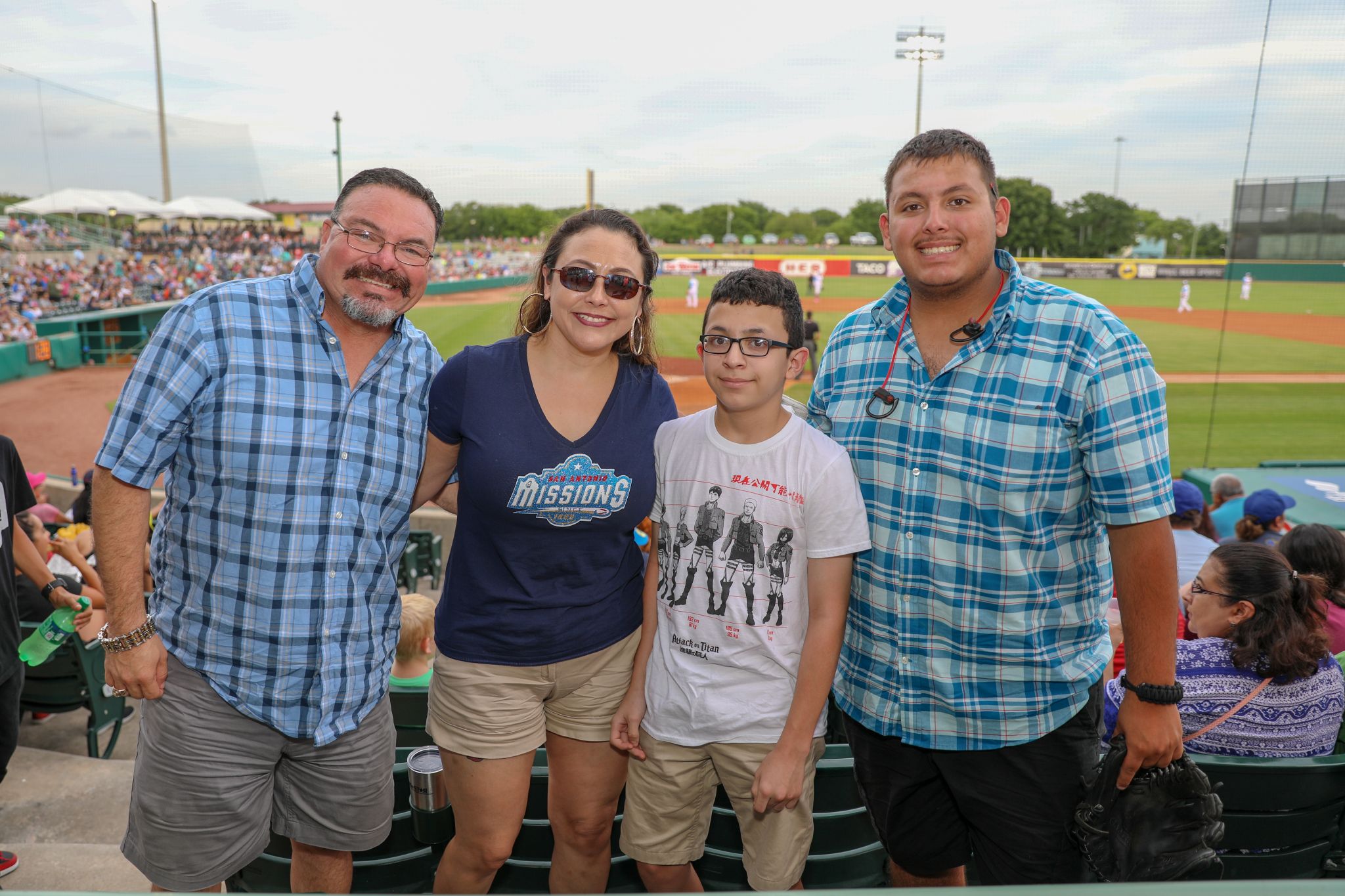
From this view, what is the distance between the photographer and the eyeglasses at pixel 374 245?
87.9 inches

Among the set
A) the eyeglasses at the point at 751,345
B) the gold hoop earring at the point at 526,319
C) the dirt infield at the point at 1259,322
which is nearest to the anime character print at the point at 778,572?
the eyeglasses at the point at 751,345

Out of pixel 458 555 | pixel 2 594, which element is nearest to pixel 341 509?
pixel 458 555

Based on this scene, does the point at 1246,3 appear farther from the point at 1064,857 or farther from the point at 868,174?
the point at 1064,857

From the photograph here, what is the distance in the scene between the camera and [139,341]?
2420 cm

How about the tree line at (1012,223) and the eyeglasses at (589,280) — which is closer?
the eyeglasses at (589,280)

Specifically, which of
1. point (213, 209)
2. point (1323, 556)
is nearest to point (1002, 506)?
point (1323, 556)

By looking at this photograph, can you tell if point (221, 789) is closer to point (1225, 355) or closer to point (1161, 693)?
point (1161, 693)

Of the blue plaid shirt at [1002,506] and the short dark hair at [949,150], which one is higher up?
the short dark hair at [949,150]

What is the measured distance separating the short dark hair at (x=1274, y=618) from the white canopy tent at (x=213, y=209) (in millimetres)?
46246

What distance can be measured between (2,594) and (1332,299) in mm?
31044

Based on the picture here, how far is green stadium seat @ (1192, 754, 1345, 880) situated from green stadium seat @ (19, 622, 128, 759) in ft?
15.5

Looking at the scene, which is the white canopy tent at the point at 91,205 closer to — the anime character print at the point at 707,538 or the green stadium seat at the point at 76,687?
the green stadium seat at the point at 76,687

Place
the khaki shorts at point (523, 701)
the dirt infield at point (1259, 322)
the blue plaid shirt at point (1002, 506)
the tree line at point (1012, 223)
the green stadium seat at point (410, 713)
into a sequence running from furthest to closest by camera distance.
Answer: the tree line at point (1012, 223), the dirt infield at point (1259, 322), the green stadium seat at point (410, 713), the khaki shorts at point (523, 701), the blue plaid shirt at point (1002, 506)

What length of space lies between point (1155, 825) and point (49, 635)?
13.0 feet
